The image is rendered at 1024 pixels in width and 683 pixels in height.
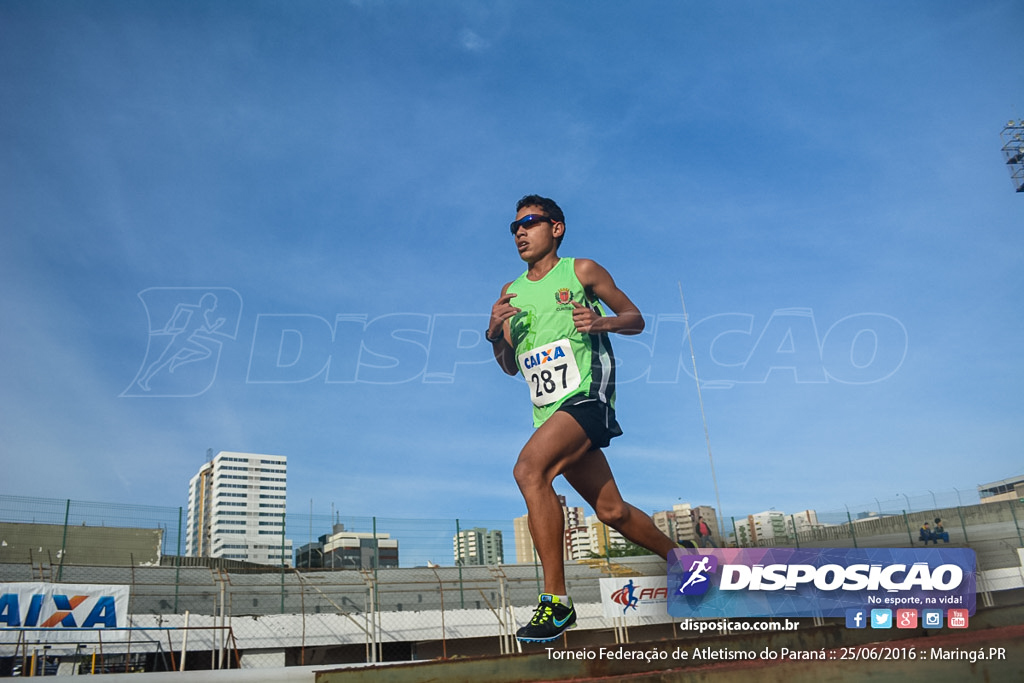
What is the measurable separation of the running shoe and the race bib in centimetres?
150

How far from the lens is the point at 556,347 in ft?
18.2

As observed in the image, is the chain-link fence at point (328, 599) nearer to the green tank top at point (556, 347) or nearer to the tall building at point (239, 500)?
the green tank top at point (556, 347)

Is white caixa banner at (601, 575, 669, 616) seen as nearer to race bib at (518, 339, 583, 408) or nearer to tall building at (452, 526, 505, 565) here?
tall building at (452, 526, 505, 565)

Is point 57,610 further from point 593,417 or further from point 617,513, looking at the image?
point 593,417

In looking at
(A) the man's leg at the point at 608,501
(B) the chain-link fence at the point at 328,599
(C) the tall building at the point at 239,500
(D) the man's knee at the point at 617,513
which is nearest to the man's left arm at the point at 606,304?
(A) the man's leg at the point at 608,501

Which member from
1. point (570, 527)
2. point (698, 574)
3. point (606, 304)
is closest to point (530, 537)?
point (698, 574)

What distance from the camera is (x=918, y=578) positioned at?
4078 millimetres

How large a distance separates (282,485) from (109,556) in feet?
541

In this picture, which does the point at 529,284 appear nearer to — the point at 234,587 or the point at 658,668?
the point at 658,668

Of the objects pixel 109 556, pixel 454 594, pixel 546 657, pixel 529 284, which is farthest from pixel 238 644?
pixel 546 657

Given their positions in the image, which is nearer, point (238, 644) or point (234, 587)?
point (238, 644)

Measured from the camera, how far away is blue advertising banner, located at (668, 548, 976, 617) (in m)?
4.02

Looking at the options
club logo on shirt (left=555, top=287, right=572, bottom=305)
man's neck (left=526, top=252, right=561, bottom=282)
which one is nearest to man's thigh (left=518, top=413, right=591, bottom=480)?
club logo on shirt (left=555, top=287, right=572, bottom=305)

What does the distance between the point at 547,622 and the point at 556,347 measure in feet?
6.74
